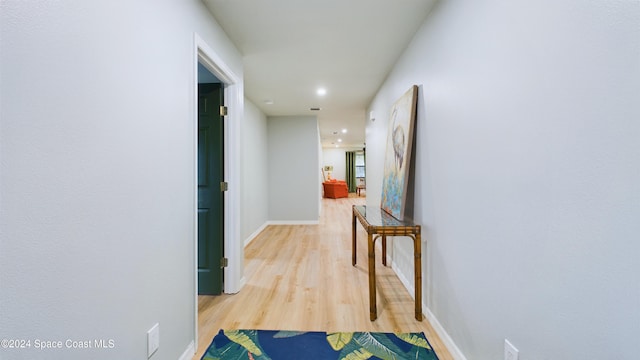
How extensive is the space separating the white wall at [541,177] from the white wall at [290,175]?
170 inches

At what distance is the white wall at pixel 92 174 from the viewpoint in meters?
0.73

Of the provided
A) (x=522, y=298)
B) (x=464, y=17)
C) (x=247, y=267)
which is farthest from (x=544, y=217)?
(x=247, y=267)

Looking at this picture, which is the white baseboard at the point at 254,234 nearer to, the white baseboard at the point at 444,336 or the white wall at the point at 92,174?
the white wall at the point at 92,174

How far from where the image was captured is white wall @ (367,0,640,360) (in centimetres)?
73

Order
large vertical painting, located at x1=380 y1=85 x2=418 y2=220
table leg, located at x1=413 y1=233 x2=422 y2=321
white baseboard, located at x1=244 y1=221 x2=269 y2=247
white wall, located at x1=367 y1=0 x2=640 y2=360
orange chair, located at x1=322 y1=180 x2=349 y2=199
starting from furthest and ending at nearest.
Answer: orange chair, located at x1=322 y1=180 x2=349 y2=199 < white baseboard, located at x1=244 y1=221 x2=269 y2=247 < large vertical painting, located at x1=380 y1=85 x2=418 y2=220 < table leg, located at x1=413 y1=233 x2=422 y2=321 < white wall, located at x1=367 y1=0 x2=640 y2=360

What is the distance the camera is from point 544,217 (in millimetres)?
964

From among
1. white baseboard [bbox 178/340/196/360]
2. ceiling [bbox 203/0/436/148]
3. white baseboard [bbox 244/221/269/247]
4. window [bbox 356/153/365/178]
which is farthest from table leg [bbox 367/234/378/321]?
window [bbox 356/153/365/178]

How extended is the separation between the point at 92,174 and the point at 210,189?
161 cm

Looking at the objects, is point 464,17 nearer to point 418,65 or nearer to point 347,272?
point 418,65

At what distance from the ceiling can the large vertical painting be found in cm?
56

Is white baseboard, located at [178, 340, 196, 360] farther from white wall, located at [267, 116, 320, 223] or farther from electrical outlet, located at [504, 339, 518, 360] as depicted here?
white wall, located at [267, 116, 320, 223]

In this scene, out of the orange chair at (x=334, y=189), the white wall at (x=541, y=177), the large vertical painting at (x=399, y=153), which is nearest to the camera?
the white wall at (x=541, y=177)

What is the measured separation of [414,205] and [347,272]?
1.23 m

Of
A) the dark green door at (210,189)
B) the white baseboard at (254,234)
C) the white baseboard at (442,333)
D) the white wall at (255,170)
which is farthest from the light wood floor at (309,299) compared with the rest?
the white wall at (255,170)
